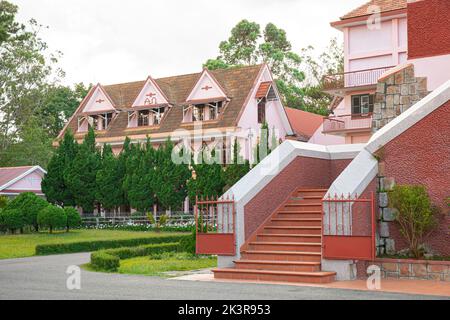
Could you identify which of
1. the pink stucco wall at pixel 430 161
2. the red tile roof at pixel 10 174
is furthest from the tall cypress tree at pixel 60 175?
the pink stucco wall at pixel 430 161

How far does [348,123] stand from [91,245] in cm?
1656

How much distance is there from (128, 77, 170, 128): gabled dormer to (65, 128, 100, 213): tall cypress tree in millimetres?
5431

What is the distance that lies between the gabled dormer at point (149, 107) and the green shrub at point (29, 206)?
39.6 feet

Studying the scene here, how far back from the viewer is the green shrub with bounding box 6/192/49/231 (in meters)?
32.4

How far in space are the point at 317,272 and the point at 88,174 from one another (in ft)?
87.0

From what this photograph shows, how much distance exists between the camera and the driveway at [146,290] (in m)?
11.6

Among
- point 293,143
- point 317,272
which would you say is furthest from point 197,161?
point 317,272

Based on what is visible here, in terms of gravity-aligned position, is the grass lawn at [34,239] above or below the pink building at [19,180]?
below

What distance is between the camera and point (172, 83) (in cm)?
4528

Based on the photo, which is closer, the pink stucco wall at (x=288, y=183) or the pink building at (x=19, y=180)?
the pink stucco wall at (x=288, y=183)

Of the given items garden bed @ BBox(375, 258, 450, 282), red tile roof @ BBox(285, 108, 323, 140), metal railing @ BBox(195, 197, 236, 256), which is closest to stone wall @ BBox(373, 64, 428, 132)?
garden bed @ BBox(375, 258, 450, 282)

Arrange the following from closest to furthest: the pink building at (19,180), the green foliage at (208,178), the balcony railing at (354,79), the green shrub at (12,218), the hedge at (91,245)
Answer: the hedge at (91,245) → the green shrub at (12,218) → the balcony railing at (354,79) → the green foliage at (208,178) → the pink building at (19,180)

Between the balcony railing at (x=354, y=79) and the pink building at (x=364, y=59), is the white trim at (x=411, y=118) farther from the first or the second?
the balcony railing at (x=354, y=79)
